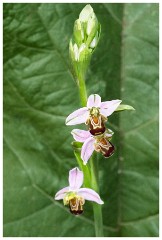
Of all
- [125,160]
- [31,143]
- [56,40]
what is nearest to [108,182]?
[125,160]

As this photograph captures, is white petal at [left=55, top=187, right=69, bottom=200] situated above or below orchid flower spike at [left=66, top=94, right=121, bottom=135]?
below

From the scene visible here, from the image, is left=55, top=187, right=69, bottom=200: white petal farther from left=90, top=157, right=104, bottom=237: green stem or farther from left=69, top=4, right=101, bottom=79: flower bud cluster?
left=69, top=4, right=101, bottom=79: flower bud cluster

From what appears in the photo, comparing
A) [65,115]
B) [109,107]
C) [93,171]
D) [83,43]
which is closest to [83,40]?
[83,43]

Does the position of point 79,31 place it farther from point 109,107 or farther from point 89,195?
point 89,195

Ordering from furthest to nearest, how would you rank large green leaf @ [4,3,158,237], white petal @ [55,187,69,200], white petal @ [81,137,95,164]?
large green leaf @ [4,3,158,237] → white petal @ [55,187,69,200] → white petal @ [81,137,95,164]

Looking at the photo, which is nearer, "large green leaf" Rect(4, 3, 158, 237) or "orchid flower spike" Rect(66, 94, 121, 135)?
"orchid flower spike" Rect(66, 94, 121, 135)

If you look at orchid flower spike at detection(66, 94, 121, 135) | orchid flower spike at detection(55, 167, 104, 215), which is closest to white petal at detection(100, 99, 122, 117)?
orchid flower spike at detection(66, 94, 121, 135)

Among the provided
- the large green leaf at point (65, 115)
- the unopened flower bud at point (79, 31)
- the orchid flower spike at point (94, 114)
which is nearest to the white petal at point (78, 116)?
the orchid flower spike at point (94, 114)

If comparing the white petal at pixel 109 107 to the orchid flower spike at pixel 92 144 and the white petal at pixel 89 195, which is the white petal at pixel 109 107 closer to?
the orchid flower spike at pixel 92 144
